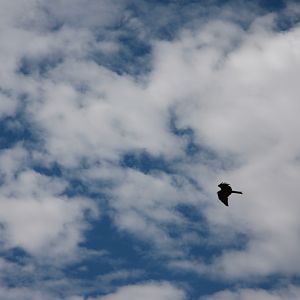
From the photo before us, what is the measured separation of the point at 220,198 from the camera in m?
35.0

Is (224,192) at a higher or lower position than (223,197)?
higher

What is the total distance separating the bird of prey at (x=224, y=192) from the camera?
112 ft

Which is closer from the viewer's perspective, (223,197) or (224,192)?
(224,192)

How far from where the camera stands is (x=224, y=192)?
34562 millimetres

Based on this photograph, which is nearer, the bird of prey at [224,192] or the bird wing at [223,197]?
the bird of prey at [224,192]

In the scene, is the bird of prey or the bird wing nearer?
the bird of prey

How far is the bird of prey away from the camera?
3416 cm
